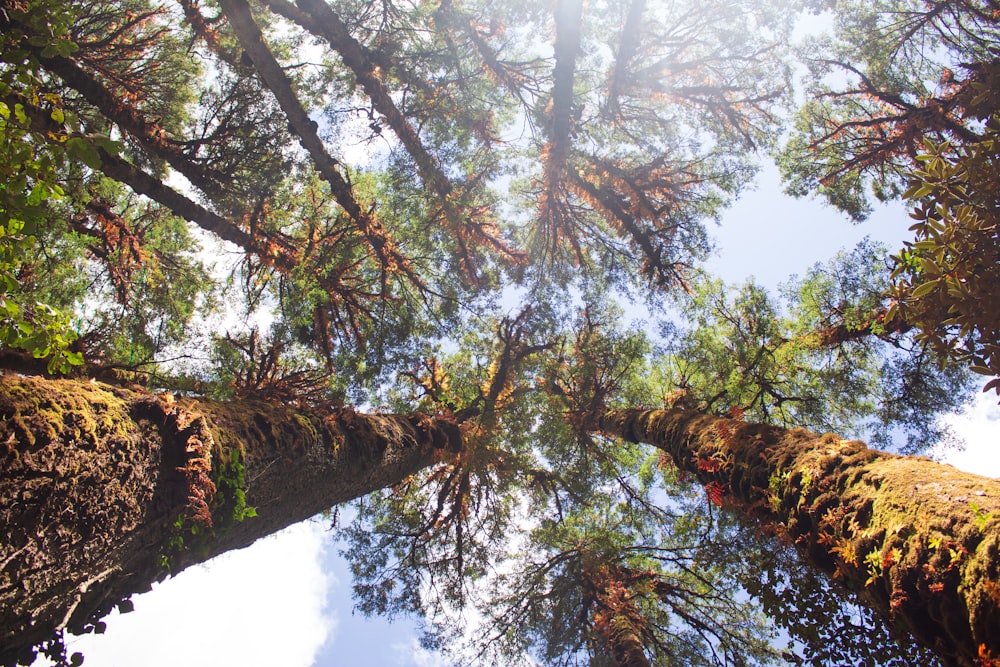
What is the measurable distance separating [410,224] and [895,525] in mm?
7127

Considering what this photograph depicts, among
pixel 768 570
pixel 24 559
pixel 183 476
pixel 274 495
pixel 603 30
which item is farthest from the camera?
pixel 603 30

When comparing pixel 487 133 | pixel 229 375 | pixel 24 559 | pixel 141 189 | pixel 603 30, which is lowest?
pixel 24 559

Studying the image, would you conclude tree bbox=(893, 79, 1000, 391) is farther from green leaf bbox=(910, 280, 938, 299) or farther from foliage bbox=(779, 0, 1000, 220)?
foliage bbox=(779, 0, 1000, 220)

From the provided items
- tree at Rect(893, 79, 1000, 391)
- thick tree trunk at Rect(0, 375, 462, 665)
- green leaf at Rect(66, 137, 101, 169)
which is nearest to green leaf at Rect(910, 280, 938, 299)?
tree at Rect(893, 79, 1000, 391)

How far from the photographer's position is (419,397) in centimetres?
891

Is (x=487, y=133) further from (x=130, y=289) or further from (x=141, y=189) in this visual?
(x=130, y=289)

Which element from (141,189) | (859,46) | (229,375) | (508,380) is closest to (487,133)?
(508,380)

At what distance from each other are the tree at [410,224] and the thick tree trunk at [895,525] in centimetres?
361

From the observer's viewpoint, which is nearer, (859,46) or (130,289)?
(130,289)

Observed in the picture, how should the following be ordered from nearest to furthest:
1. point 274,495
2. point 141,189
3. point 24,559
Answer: point 24,559
point 274,495
point 141,189

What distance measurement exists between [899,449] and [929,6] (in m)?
7.08

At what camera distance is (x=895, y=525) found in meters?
2.47

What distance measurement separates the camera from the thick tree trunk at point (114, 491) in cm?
185

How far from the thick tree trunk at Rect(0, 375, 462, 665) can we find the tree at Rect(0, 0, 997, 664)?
0.75 m
